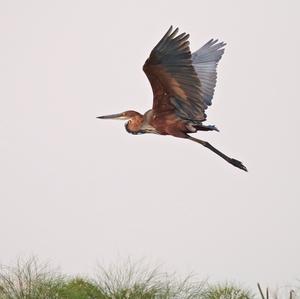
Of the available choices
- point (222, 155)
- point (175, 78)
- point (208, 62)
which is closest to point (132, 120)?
point (175, 78)

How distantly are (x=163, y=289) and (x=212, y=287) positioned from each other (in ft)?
10.4

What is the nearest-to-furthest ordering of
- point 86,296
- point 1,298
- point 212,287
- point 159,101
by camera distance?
point 159,101
point 1,298
point 86,296
point 212,287

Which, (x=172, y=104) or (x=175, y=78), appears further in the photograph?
(x=172, y=104)

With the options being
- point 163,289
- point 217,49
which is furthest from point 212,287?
point 217,49

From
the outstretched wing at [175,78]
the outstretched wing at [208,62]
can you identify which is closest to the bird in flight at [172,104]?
the outstretched wing at [175,78]

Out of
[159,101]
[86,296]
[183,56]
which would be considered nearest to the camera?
[183,56]

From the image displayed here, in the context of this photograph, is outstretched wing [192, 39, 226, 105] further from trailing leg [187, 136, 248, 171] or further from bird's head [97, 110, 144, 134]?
bird's head [97, 110, 144, 134]

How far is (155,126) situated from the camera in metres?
10.7

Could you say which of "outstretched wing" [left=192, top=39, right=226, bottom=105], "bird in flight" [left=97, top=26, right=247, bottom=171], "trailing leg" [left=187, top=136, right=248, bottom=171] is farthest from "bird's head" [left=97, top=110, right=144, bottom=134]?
"outstretched wing" [left=192, top=39, right=226, bottom=105]

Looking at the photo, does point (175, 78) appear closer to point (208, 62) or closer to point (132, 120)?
point (132, 120)

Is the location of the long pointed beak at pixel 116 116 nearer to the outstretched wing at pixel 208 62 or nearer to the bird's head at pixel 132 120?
the bird's head at pixel 132 120

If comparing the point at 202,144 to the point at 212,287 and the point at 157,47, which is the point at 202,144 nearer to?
the point at 157,47

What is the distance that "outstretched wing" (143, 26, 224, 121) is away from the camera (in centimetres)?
992

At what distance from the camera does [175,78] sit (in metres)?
10.4
